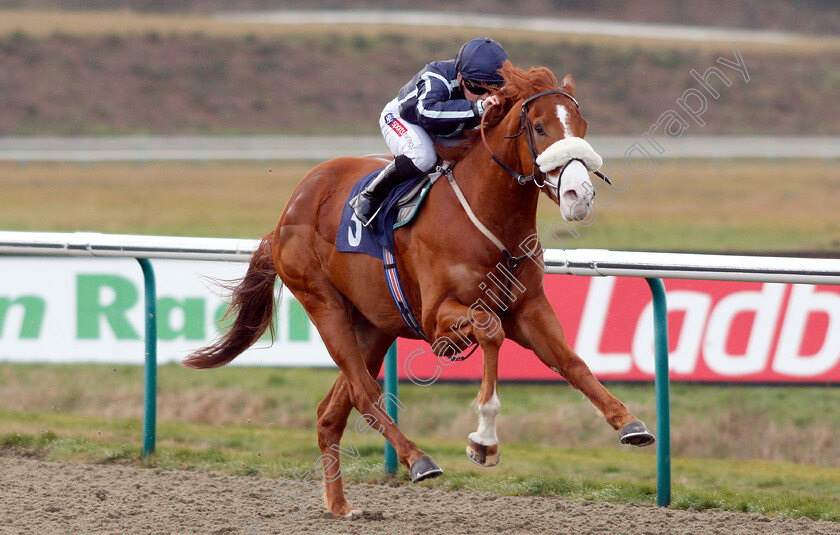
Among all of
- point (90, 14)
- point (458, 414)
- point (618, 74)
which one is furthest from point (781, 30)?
point (458, 414)

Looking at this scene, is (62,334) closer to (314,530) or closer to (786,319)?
(314,530)

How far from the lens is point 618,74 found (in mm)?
31891

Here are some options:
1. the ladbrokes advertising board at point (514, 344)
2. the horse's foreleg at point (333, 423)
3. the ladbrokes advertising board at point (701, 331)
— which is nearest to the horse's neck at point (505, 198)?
the horse's foreleg at point (333, 423)

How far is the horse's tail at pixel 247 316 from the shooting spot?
4.97 metres

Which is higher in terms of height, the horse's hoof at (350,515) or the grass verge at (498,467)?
the grass verge at (498,467)

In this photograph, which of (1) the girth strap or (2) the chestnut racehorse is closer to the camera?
(2) the chestnut racehorse

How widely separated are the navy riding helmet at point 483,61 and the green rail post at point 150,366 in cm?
217

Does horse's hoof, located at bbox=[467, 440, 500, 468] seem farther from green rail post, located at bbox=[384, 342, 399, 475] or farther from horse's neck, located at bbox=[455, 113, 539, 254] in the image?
green rail post, located at bbox=[384, 342, 399, 475]

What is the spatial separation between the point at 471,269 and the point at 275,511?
55.6 inches

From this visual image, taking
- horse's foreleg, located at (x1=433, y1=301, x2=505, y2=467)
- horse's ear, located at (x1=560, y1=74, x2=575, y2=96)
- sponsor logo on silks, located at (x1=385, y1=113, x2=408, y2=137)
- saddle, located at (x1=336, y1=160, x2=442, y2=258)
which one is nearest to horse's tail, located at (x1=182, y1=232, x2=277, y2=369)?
saddle, located at (x1=336, y1=160, x2=442, y2=258)

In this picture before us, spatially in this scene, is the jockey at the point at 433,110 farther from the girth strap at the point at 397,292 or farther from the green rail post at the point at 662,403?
the green rail post at the point at 662,403

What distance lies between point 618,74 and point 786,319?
2666 cm

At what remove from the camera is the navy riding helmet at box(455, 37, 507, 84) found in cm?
394

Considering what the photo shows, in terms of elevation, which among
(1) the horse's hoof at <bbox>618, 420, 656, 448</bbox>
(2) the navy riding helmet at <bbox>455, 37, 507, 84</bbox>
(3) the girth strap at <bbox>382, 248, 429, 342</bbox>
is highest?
(2) the navy riding helmet at <bbox>455, 37, 507, 84</bbox>
